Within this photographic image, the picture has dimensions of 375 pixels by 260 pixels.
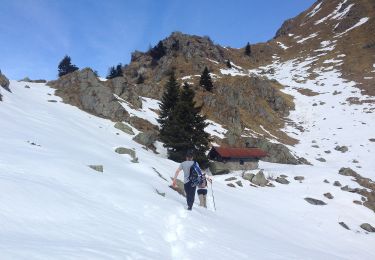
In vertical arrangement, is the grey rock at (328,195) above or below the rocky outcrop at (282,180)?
below

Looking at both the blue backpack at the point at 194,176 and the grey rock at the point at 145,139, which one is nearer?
the blue backpack at the point at 194,176

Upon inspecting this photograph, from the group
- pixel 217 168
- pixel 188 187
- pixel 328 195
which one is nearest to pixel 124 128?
pixel 217 168

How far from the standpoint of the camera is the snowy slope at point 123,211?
8.80 m

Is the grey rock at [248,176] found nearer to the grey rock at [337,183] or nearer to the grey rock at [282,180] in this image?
the grey rock at [282,180]

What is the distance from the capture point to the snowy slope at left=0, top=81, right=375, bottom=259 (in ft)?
28.9

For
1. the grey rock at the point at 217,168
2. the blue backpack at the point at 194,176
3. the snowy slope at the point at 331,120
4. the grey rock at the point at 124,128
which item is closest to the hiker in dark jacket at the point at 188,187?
the blue backpack at the point at 194,176

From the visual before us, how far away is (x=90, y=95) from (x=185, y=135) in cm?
1592

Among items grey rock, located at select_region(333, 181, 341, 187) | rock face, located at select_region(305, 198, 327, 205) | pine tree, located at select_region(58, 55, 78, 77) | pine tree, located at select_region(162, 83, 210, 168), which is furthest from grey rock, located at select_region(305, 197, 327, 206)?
pine tree, located at select_region(58, 55, 78, 77)

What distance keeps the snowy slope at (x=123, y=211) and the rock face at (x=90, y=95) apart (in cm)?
862

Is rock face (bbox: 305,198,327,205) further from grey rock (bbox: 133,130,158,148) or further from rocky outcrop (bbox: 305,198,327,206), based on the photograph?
grey rock (bbox: 133,130,158,148)

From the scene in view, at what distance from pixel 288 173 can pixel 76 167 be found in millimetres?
26719

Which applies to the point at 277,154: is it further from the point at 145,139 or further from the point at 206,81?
the point at 206,81

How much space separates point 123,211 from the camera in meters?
12.8

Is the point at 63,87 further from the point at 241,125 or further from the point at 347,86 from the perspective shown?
the point at 347,86
